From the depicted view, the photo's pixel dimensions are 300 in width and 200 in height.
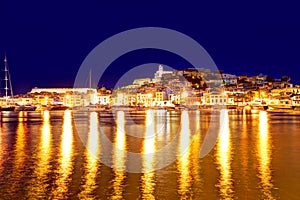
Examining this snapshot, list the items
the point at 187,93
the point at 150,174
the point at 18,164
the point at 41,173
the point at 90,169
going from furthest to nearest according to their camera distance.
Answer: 1. the point at 187,93
2. the point at 18,164
3. the point at 90,169
4. the point at 41,173
5. the point at 150,174

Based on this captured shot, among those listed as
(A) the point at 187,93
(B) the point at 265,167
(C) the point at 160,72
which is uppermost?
(C) the point at 160,72

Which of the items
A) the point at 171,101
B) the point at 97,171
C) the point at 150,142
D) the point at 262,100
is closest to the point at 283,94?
the point at 262,100

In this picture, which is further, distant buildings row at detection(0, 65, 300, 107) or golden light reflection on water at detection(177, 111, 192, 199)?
distant buildings row at detection(0, 65, 300, 107)

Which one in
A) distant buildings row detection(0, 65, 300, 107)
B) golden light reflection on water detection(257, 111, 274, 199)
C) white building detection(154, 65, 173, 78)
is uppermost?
white building detection(154, 65, 173, 78)

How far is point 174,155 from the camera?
13547 mm

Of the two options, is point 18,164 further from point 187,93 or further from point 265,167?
point 187,93

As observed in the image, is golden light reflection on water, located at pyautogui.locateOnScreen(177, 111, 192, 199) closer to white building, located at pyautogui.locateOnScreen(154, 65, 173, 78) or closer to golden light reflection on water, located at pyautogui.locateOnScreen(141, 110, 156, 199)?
golden light reflection on water, located at pyautogui.locateOnScreen(141, 110, 156, 199)

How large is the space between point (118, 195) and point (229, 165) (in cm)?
414

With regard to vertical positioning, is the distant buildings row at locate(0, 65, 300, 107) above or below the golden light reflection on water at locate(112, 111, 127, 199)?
above

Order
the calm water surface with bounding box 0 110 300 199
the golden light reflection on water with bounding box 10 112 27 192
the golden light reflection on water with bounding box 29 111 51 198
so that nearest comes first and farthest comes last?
1. the calm water surface with bounding box 0 110 300 199
2. the golden light reflection on water with bounding box 29 111 51 198
3. the golden light reflection on water with bounding box 10 112 27 192

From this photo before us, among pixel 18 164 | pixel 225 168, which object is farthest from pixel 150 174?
pixel 18 164

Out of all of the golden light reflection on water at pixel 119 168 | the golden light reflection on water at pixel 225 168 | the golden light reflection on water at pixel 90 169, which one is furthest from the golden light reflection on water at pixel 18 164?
the golden light reflection on water at pixel 225 168

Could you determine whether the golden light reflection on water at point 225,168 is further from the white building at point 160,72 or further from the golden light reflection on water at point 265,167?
the white building at point 160,72

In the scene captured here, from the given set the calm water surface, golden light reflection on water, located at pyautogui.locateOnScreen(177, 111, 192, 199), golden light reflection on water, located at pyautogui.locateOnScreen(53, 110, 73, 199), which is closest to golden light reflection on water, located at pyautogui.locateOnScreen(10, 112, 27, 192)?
the calm water surface
